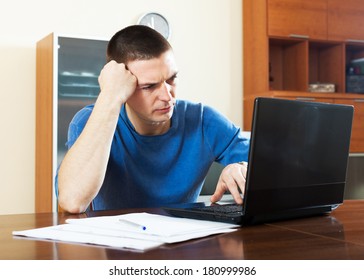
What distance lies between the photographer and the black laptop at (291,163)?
3.55 feet

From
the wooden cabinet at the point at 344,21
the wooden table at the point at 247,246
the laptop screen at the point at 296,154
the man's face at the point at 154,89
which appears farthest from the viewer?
the wooden cabinet at the point at 344,21

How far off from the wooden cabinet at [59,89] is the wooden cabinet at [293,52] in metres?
1.37

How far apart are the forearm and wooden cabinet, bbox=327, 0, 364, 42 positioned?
3388 mm

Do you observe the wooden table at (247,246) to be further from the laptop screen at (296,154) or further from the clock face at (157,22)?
the clock face at (157,22)

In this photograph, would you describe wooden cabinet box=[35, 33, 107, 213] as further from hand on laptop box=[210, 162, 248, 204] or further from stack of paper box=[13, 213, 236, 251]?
stack of paper box=[13, 213, 236, 251]

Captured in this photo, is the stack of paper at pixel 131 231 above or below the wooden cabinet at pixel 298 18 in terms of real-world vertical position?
below

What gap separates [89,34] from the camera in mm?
4117

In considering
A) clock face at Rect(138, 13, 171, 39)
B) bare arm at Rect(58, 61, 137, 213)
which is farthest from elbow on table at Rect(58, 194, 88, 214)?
clock face at Rect(138, 13, 171, 39)

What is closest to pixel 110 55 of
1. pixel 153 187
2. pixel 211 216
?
pixel 153 187

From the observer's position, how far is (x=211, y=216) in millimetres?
1136

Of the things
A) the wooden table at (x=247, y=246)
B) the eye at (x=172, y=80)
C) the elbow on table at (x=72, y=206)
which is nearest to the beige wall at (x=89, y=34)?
the eye at (x=172, y=80)

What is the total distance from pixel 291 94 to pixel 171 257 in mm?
3596

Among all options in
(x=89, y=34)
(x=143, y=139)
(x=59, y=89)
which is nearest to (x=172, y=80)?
(x=143, y=139)
